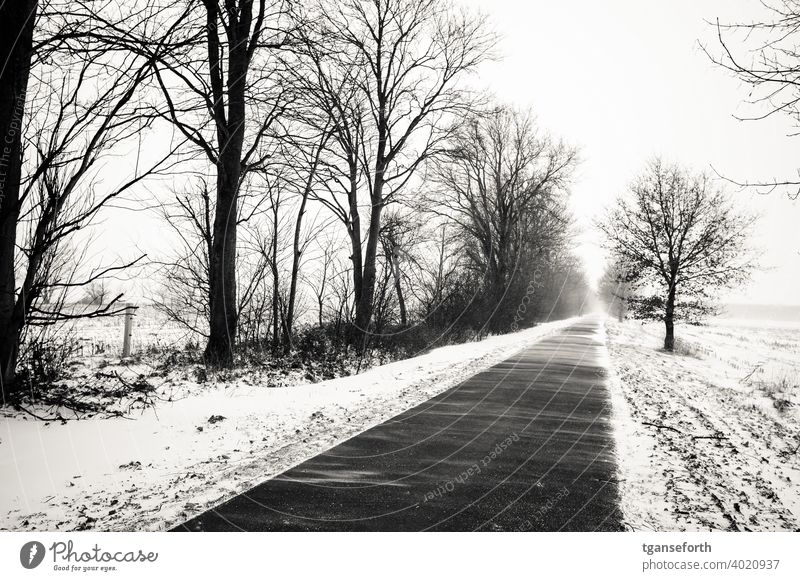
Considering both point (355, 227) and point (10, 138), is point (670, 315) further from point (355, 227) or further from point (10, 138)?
point (10, 138)

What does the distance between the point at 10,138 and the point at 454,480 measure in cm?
556

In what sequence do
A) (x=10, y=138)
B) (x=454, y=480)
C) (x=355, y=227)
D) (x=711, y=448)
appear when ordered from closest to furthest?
(x=454, y=480), (x=10, y=138), (x=711, y=448), (x=355, y=227)

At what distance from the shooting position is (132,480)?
4238mm

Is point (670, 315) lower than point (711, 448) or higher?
higher

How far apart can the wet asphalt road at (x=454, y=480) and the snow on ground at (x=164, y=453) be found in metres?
0.35

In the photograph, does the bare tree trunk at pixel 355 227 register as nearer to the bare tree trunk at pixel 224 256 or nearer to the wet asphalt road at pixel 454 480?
the bare tree trunk at pixel 224 256

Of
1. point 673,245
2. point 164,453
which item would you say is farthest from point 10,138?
point 673,245

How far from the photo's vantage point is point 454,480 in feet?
14.2

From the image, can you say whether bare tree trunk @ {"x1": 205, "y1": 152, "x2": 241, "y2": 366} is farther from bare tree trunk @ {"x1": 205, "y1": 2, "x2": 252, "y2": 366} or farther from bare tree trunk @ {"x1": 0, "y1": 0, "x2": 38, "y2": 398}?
bare tree trunk @ {"x1": 0, "y1": 0, "x2": 38, "y2": 398}

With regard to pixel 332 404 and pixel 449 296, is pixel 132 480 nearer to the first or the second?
pixel 332 404

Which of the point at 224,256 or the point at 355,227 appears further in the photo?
the point at 355,227

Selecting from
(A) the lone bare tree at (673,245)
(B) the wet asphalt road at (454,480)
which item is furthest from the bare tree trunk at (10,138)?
(A) the lone bare tree at (673,245)

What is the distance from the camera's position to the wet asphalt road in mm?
3553

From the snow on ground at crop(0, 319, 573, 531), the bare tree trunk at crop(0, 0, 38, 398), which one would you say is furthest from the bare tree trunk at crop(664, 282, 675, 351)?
the bare tree trunk at crop(0, 0, 38, 398)
